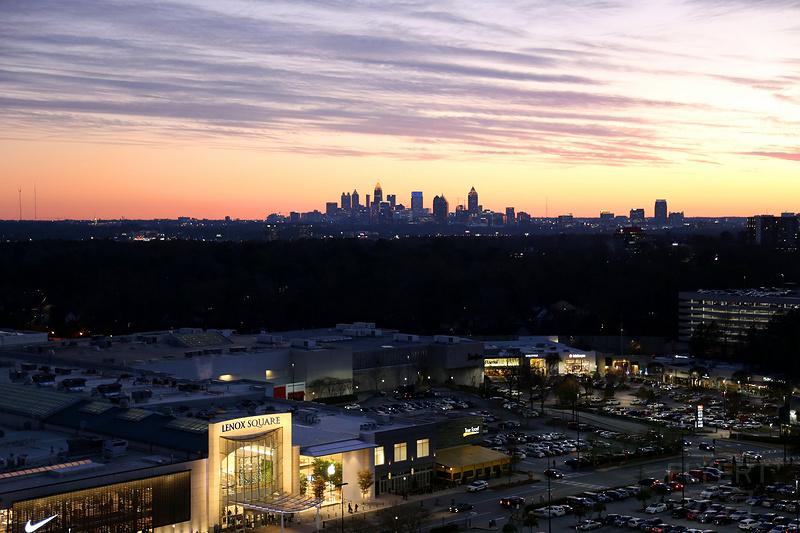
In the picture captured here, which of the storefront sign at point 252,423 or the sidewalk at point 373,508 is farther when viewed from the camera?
the sidewalk at point 373,508

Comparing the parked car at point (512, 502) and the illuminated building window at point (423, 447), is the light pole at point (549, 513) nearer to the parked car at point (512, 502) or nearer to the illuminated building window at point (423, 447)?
the parked car at point (512, 502)

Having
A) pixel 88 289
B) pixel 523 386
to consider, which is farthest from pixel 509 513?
pixel 88 289

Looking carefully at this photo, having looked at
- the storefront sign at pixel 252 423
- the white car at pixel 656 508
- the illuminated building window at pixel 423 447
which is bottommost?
the white car at pixel 656 508

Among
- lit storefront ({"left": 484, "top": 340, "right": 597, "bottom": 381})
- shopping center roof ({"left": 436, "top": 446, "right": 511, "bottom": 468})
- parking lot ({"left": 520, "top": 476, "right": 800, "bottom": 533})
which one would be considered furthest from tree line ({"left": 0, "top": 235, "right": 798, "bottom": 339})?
parking lot ({"left": 520, "top": 476, "right": 800, "bottom": 533})

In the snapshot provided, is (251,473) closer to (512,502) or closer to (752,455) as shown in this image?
(512,502)

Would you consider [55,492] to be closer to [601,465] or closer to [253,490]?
[253,490]

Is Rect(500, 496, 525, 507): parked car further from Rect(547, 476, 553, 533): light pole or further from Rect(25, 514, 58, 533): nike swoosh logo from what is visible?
Rect(25, 514, 58, 533): nike swoosh logo

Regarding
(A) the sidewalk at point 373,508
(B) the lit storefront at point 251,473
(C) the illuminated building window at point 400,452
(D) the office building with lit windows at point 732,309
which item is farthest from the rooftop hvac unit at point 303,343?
(D) the office building with lit windows at point 732,309
